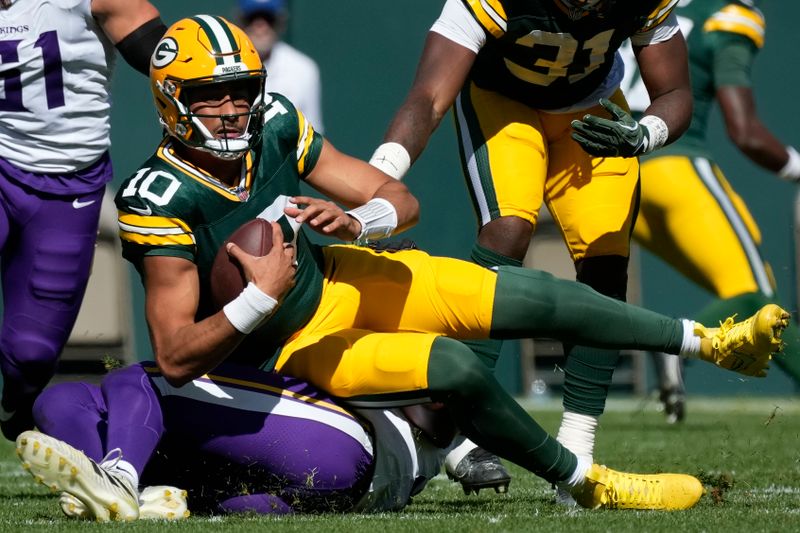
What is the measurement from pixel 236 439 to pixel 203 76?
3.04 ft

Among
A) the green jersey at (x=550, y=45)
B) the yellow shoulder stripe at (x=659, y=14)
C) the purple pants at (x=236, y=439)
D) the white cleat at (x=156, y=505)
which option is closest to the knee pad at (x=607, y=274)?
the green jersey at (x=550, y=45)

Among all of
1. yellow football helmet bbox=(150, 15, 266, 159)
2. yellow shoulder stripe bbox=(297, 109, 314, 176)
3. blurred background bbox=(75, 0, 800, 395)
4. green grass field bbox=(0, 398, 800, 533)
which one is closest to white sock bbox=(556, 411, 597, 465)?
green grass field bbox=(0, 398, 800, 533)

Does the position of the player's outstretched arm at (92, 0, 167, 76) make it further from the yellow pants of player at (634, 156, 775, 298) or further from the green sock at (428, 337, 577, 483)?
the yellow pants of player at (634, 156, 775, 298)

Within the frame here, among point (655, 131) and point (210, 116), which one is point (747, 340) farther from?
point (210, 116)

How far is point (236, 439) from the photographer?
364 centimetres

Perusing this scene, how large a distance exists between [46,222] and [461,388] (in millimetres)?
1805

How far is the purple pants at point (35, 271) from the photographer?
4613 mm

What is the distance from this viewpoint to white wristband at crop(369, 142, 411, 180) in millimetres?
4137

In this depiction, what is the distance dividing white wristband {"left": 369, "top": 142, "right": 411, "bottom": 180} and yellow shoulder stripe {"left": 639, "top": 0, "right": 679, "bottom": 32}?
0.90 m

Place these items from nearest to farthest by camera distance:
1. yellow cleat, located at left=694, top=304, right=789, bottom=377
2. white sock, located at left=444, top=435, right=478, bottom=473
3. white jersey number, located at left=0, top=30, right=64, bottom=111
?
yellow cleat, located at left=694, top=304, right=789, bottom=377 < white sock, located at left=444, top=435, right=478, bottom=473 < white jersey number, located at left=0, top=30, right=64, bottom=111

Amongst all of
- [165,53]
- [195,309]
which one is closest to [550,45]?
[165,53]

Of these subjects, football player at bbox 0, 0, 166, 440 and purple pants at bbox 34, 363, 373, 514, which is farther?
football player at bbox 0, 0, 166, 440

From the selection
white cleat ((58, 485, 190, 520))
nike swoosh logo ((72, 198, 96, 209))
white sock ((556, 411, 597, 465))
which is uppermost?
nike swoosh logo ((72, 198, 96, 209))

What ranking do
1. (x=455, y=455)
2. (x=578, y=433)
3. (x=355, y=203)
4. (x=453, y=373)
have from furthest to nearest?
1. (x=455, y=455)
2. (x=578, y=433)
3. (x=355, y=203)
4. (x=453, y=373)
